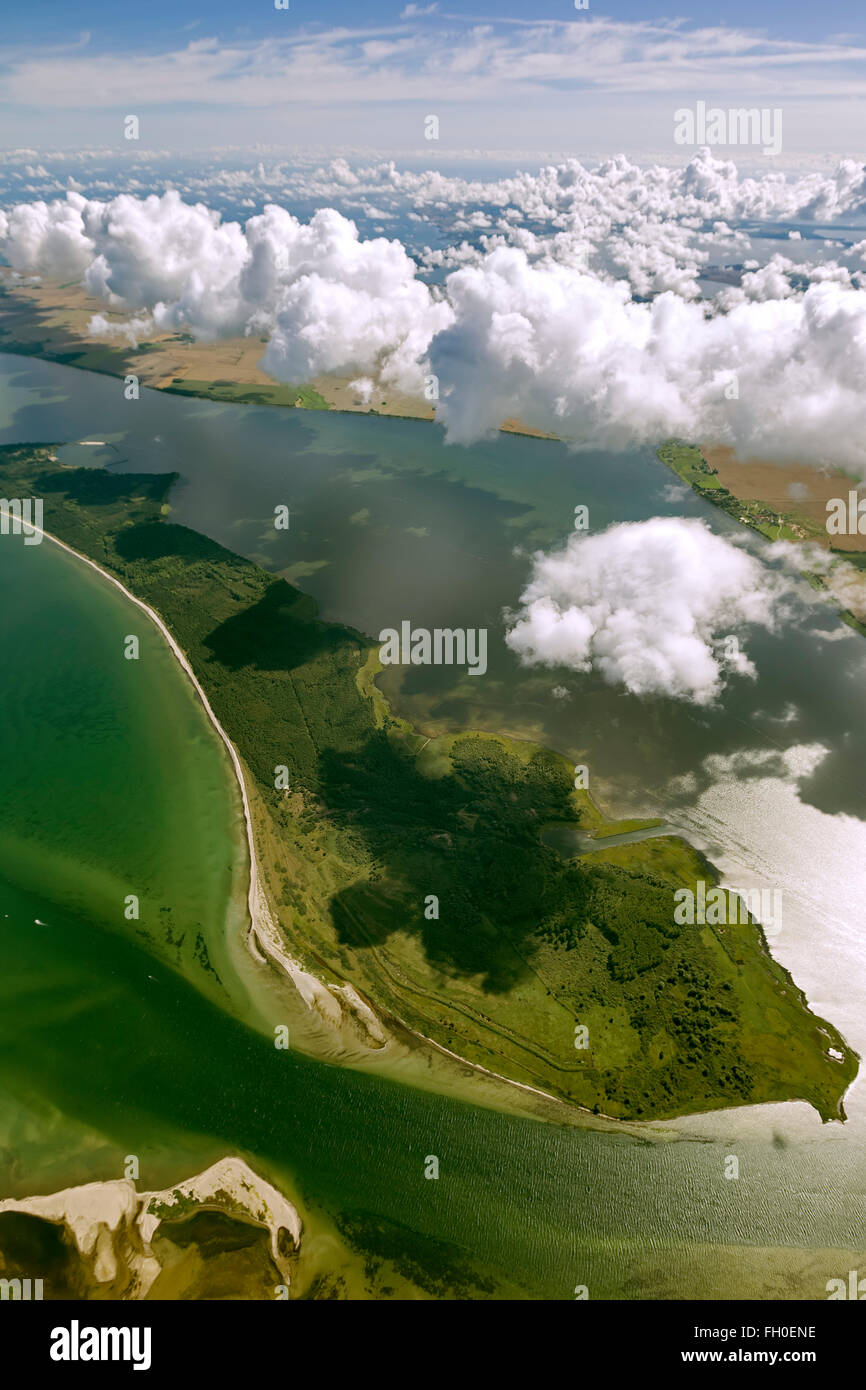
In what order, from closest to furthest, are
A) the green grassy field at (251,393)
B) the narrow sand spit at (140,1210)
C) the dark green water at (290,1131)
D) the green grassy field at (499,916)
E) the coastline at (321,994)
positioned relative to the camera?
1. the narrow sand spit at (140,1210)
2. the dark green water at (290,1131)
3. the coastline at (321,994)
4. the green grassy field at (499,916)
5. the green grassy field at (251,393)

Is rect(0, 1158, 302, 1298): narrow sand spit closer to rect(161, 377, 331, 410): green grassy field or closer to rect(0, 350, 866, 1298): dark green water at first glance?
rect(0, 350, 866, 1298): dark green water

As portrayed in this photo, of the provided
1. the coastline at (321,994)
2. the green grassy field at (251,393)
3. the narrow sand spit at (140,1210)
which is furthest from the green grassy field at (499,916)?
the green grassy field at (251,393)

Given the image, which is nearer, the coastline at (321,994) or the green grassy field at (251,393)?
the coastline at (321,994)

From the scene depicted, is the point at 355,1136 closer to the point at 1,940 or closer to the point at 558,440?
the point at 1,940

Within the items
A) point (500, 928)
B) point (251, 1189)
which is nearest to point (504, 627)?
point (500, 928)

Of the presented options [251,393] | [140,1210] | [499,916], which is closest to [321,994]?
[499,916]

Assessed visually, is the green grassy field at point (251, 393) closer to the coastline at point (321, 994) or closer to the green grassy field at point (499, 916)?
the green grassy field at point (499, 916)

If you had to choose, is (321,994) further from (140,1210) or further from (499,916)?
(140,1210)

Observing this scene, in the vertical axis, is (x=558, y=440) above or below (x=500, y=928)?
above
